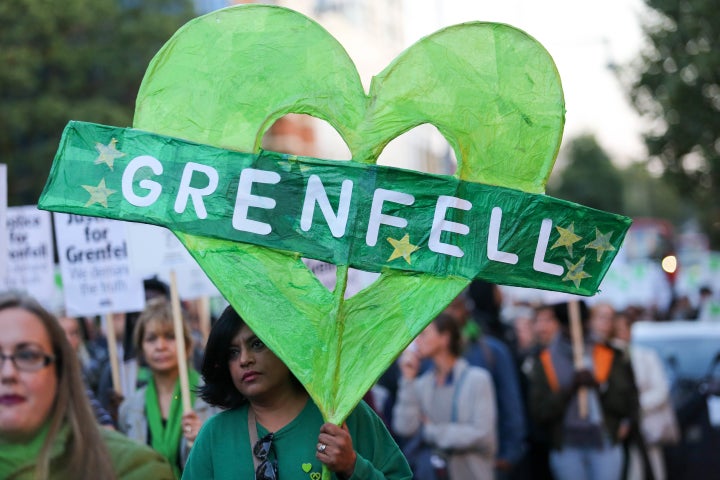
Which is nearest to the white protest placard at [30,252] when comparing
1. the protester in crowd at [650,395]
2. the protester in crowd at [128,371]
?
the protester in crowd at [128,371]

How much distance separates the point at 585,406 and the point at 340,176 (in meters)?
5.03

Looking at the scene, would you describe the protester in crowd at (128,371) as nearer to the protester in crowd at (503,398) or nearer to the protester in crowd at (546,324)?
the protester in crowd at (503,398)

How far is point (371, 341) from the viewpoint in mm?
3537

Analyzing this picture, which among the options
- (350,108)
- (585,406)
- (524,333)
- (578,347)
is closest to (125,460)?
(350,108)

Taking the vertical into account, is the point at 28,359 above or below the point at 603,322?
above

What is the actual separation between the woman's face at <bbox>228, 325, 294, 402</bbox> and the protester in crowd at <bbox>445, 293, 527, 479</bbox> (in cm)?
447

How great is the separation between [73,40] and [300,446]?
85.5ft

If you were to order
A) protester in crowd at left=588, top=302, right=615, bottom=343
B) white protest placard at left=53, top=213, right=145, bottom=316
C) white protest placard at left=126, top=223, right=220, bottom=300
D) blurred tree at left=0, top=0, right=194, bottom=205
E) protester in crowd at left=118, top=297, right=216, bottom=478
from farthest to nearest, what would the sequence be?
blurred tree at left=0, top=0, right=194, bottom=205 < protester in crowd at left=588, top=302, right=615, bottom=343 < white protest placard at left=53, top=213, right=145, bottom=316 < white protest placard at left=126, top=223, right=220, bottom=300 < protester in crowd at left=118, top=297, right=216, bottom=478

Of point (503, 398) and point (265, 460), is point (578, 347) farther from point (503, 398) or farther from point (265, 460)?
point (265, 460)

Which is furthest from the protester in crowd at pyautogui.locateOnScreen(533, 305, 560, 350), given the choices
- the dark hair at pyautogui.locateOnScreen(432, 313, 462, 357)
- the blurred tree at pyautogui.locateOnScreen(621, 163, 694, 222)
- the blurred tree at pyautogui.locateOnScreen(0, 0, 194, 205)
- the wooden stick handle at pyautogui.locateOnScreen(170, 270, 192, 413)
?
the blurred tree at pyautogui.locateOnScreen(621, 163, 694, 222)

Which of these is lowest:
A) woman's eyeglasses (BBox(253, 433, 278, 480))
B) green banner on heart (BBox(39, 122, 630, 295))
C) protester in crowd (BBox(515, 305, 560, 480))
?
protester in crowd (BBox(515, 305, 560, 480))

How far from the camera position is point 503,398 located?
26.9ft

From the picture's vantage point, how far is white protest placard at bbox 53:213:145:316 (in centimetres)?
654

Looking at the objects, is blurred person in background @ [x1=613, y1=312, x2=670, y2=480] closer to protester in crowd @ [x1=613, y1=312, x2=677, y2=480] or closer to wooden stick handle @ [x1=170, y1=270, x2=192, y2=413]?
protester in crowd @ [x1=613, y1=312, x2=677, y2=480]
